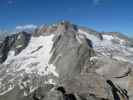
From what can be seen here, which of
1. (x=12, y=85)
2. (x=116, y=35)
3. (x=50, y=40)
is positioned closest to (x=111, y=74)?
(x=12, y=85)

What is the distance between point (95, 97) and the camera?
53.8m

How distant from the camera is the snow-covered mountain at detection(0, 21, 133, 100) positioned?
60.7 metres

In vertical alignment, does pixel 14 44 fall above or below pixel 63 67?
above

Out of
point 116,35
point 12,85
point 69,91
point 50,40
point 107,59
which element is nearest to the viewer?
point 69,91

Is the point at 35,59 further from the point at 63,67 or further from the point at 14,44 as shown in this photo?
the point at 14,44

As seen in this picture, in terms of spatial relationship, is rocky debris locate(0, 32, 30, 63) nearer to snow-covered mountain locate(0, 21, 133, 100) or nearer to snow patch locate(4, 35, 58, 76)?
snow-covered mountain locate(0, 21, 133, 100)

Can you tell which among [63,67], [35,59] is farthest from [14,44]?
[63,67]

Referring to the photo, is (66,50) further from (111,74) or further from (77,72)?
(111,74)

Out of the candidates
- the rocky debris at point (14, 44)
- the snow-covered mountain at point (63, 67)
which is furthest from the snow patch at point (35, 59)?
the rocky debris at point (14, 44)

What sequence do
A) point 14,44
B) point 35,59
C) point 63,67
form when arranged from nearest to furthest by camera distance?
1. point 63,67
2. point 35,59
3. point 14,44

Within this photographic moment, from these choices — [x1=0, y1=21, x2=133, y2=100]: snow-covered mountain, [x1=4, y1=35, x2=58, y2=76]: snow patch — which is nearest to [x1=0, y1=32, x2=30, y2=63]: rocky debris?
[x1=0, y1=21, x2=133, y2=100]: snow-covered mountain

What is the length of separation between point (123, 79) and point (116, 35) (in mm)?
79726

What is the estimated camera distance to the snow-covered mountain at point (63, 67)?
60.7m

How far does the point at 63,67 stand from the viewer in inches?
3484
